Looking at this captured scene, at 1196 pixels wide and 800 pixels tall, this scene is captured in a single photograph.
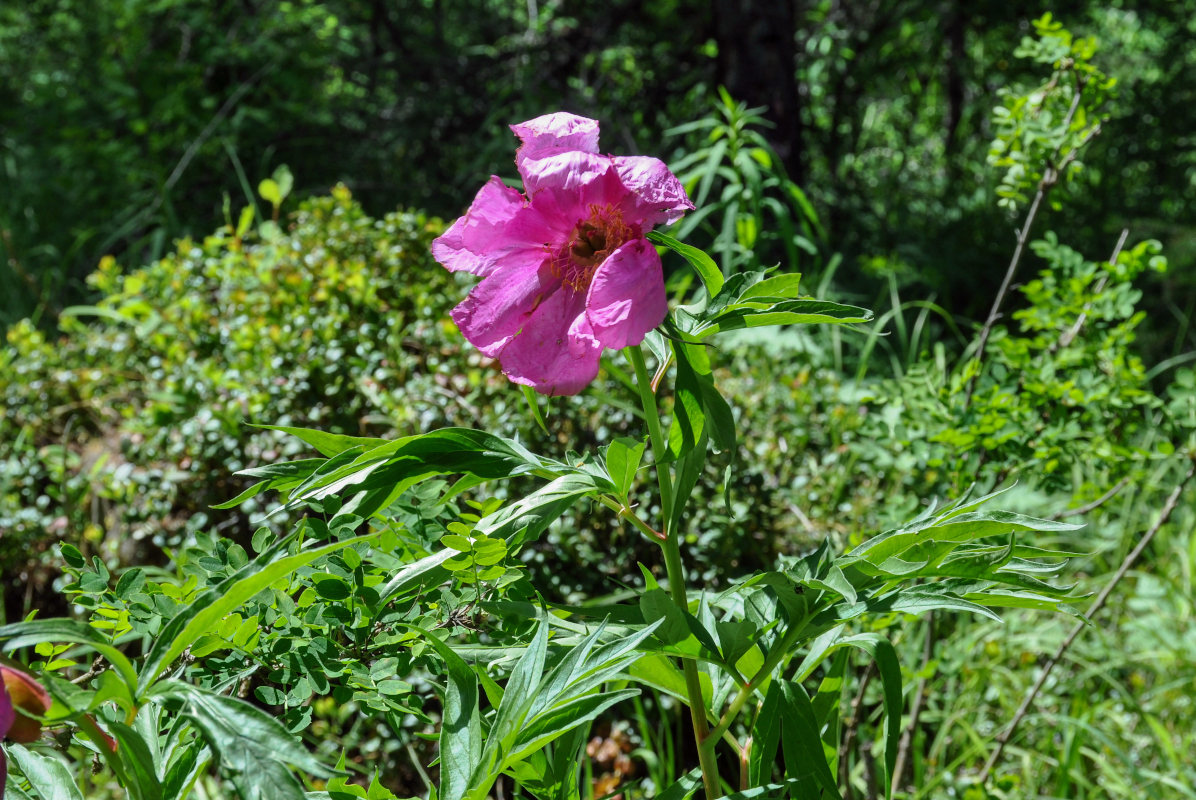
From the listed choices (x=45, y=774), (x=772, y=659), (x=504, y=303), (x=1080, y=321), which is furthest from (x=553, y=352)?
(x=1080, y=321)

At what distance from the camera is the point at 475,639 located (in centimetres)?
121

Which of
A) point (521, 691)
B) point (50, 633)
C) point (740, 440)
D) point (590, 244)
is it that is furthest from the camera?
point (740, 440)

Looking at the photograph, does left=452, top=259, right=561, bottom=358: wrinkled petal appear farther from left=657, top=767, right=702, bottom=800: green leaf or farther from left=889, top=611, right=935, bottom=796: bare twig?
left=889, top=611, right=935, bottom=796: bare twig

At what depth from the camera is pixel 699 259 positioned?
1.00m

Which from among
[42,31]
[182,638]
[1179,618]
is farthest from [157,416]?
[42,31]

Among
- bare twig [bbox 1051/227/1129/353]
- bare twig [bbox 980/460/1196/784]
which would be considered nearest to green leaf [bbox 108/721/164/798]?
bare twig [bbox 980/460/1196/784]

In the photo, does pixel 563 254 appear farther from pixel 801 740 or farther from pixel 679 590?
pixel 801 740

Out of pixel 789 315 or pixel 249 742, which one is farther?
pixel 789 315

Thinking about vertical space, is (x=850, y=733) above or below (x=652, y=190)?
below

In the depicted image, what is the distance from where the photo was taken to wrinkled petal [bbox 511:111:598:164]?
1.02m

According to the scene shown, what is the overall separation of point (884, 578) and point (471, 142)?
204 inches

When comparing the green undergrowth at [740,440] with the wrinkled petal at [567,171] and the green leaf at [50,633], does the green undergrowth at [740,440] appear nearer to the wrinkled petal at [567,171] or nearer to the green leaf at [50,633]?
the green leaf at [50,633]

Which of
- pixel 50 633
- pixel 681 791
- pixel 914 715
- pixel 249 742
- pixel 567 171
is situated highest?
pixel 567 171

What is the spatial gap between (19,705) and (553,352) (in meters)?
0.54
